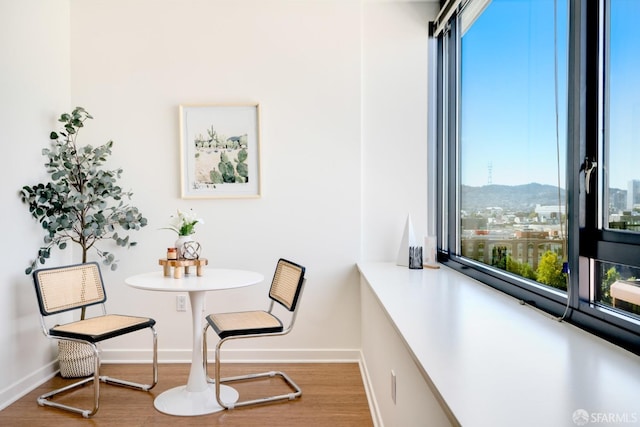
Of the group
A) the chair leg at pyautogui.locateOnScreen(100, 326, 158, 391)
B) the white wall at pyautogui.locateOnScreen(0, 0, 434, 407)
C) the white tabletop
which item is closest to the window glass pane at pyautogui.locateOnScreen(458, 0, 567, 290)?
the white wall at pyautogui.locateOnScreen(0, 0, 434, 407)

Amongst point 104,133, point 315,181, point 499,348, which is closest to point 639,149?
point 499,348

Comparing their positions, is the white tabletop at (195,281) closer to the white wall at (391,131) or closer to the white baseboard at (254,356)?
the white baseboard at (254,356)

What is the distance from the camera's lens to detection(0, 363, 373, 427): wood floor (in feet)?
7.84

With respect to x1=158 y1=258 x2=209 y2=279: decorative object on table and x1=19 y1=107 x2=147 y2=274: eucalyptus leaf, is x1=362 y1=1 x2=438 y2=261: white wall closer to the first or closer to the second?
x1=158 y1=258 x2=209 y2=279: decorative object on table

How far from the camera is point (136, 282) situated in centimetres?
246

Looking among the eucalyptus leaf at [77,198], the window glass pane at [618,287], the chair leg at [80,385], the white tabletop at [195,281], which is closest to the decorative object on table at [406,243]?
the white tabletop at [195,281]

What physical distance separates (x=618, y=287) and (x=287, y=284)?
1.77 meters

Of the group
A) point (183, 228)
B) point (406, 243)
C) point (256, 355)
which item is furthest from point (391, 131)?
point (256, 355)

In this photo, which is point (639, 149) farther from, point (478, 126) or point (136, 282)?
point (136, 282)

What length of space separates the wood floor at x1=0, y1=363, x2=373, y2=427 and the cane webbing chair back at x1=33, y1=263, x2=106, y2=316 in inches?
22.0

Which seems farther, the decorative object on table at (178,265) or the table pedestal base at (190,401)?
the decorative object on table at (178,265)

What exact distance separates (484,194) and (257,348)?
1931 mm

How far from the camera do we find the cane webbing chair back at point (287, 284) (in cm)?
260

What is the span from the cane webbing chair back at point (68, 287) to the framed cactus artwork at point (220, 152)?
83 centimetres
